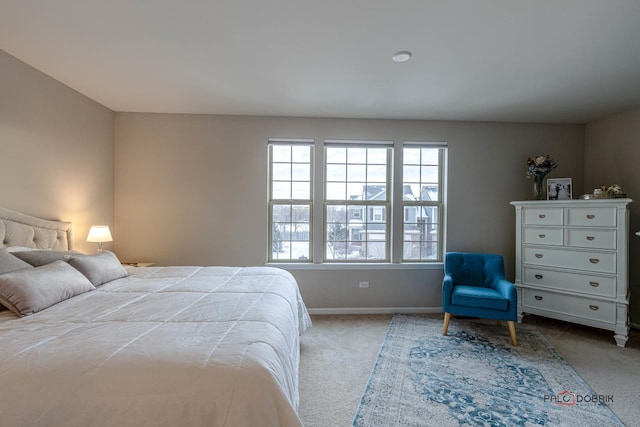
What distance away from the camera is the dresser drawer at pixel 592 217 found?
2.79 metres

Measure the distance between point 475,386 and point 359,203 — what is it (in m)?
2.28

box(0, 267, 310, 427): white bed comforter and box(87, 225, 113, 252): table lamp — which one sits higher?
box(87, 225, 113, 252): table lamp

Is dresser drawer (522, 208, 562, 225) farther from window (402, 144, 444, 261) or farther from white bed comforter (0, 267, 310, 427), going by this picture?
white bed comforter (0, 267, 310, 427)

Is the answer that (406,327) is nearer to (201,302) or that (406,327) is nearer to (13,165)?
(201,302)

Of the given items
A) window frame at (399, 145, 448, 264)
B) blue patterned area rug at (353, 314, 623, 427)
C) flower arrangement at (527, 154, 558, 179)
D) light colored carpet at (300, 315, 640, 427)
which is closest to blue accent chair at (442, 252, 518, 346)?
blue patterned area rug at (353, 314, 623, 427)

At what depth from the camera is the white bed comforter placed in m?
0.95

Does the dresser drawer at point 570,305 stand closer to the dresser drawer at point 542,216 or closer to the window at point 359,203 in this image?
the dresser drawer at point 542,216

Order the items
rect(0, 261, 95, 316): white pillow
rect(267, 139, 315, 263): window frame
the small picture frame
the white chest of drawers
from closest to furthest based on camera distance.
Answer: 1. rect(0, 261, 95, 316): white pillow
2. the white chest of drawers
3. the small picture frame
4. rect(267, 139, 315, 263): window frame

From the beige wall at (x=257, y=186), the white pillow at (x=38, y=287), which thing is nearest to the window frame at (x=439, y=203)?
the beige wall at (x=257, y=186)

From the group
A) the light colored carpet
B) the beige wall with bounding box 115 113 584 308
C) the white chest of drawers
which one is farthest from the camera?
the beige wall with bounding box 115 113 584 308

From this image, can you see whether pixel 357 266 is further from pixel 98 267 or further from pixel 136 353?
pixel 136 353

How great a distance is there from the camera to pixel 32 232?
2.33 m

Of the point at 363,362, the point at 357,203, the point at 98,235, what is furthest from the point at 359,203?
the point at 98,235

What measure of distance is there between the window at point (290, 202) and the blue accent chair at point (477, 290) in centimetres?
175
